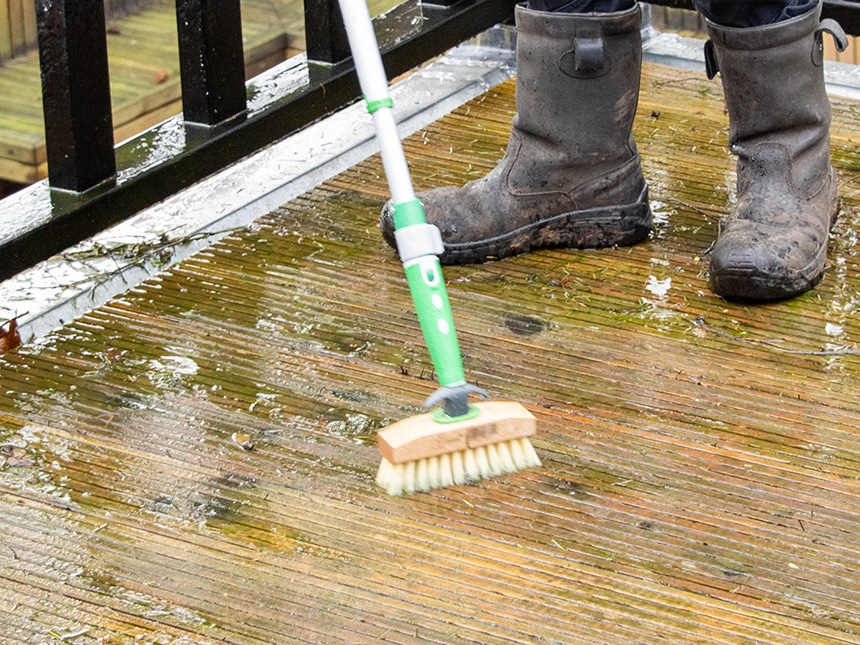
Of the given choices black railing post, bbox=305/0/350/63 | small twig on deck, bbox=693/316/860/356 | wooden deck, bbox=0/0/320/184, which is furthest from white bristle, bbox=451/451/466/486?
wooden deck, bbox=0/0/320/184

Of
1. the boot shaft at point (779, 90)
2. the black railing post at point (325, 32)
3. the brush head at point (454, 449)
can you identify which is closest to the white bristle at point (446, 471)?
the brush head at point (454, 449)

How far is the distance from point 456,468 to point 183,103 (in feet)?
2.80

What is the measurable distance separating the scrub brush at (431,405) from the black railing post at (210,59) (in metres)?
0.46

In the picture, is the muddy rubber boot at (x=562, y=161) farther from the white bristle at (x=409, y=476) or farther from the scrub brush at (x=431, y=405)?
the white bristle at (x=409, y=476)

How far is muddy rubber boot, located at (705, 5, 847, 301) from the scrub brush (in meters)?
0.53

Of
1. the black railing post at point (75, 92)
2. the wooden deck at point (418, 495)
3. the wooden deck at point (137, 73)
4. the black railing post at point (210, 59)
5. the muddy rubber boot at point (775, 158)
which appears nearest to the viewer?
the wooden deck at point (418, 495)

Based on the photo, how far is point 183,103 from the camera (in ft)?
6.13

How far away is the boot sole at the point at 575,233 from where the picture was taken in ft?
5.99

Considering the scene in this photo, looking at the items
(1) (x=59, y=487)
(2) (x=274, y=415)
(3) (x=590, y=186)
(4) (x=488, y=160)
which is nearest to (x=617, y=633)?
(2) (x=274, y=415)

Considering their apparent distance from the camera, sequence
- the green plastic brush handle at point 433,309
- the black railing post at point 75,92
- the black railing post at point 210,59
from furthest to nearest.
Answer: the black railing post at point 210,59
the black railing post at point 75,92
the green plastic brush handle at point 433,309

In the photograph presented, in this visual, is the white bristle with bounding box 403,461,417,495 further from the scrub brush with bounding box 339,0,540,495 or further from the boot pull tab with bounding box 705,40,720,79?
the boot pull tab with bounding box 705,40,720,79

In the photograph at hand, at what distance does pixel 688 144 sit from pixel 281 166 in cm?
71

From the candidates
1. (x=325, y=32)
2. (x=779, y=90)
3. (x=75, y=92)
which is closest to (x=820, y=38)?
(x=779, y=90)

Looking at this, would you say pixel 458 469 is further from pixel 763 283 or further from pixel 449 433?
pixel 763 283
